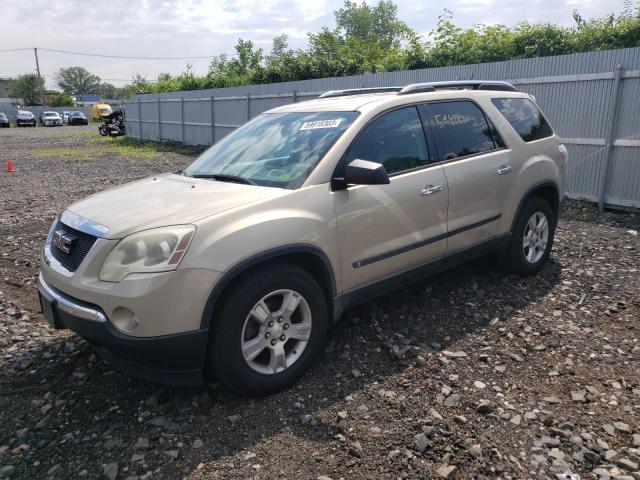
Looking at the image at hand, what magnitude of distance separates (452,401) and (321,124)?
2.13 meters

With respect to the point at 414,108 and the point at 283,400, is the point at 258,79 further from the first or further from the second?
the point at 283,400

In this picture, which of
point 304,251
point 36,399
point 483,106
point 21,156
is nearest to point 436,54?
point 483,106

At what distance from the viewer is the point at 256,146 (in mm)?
4156

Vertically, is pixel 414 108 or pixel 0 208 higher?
pixel 414 108

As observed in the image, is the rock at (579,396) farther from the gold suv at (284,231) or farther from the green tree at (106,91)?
the green tree at (106,91)

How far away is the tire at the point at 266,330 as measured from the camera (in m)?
3.03

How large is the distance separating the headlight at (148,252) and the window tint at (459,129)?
2293 millimetres

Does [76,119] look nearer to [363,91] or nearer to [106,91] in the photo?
[363,91]

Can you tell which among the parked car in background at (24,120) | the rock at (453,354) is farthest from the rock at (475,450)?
the parked car in background at (24,120)

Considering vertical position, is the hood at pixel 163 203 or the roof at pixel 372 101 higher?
the roof at pixel 372 101

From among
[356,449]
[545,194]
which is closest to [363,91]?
[545,194]

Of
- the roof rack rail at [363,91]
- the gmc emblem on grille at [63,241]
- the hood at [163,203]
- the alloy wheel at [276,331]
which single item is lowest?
the alloy wheel at [276,331]

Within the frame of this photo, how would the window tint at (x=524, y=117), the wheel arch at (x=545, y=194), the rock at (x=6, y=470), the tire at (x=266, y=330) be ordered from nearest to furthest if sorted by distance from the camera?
the rock at (x=6, y=470) < the tire at (x=266, y=330) < the wheel arch at (x=545, y=194) < the window tint at (x=524, y=117)

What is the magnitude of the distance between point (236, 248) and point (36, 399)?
1.72 metres
